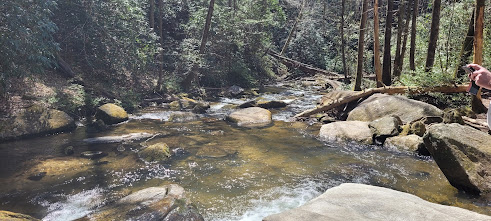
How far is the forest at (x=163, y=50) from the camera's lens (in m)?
9.47

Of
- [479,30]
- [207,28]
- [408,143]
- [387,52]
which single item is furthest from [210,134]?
[207,28]

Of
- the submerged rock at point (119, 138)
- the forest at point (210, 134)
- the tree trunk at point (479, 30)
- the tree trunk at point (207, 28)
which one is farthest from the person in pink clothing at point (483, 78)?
the tree trunk at point (207, 28)

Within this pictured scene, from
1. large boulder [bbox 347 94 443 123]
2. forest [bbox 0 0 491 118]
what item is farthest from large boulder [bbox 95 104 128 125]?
large boulder [bbox 347 94 443 123]

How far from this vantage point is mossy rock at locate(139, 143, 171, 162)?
7.24 metres

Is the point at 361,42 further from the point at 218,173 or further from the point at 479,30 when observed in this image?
the point at 218,173

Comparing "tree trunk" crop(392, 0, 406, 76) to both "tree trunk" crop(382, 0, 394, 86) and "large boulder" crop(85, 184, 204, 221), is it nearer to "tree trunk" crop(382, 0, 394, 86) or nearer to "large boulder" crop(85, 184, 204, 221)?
"tree trunk" crop(382, 0, 394, 86)

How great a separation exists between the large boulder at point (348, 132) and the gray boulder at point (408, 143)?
19.7 inches

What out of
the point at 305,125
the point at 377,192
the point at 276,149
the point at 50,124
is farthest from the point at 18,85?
the point at 377,192

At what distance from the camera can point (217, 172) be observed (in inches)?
260

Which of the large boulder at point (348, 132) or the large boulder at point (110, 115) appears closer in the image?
the large boulder at point (348, 132)

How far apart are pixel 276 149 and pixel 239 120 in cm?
326

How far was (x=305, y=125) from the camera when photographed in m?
10.9

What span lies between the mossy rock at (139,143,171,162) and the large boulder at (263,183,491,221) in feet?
15.2

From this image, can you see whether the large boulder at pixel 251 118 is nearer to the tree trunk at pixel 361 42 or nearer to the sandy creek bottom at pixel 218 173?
the sandy creek bottom at pixel 218 173
